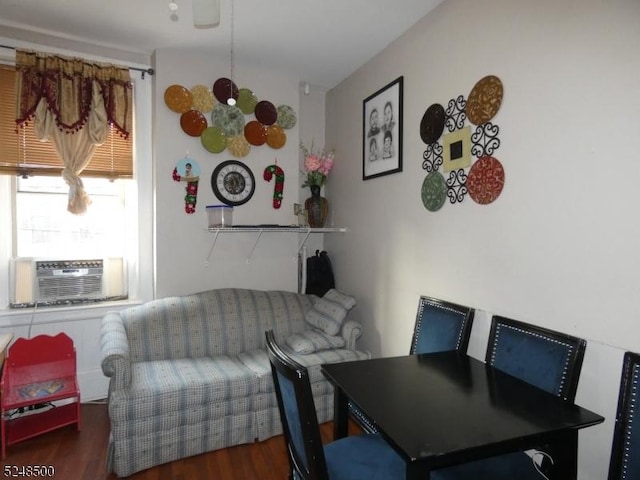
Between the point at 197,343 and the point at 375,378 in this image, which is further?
the point at 197,343

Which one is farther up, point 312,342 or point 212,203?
point 212,203

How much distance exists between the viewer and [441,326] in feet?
6.65

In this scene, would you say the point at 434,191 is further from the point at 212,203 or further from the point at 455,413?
the point at 212,203

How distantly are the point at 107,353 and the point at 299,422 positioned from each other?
1.41 meters

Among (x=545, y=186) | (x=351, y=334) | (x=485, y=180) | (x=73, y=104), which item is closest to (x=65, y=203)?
(x=73, y=104)

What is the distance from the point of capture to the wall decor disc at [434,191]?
7.18 ft

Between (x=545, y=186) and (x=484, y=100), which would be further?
(x=484, y=100)

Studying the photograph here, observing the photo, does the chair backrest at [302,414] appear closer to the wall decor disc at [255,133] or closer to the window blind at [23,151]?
the wall decor disc at [255,133]

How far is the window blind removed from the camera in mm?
2582

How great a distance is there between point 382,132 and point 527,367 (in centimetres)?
181

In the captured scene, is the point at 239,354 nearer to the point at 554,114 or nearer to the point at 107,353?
the point at 107,353

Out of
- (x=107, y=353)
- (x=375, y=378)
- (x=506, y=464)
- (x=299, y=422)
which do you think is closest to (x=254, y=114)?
(x=107, y=353)

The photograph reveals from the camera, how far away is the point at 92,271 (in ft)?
9.30

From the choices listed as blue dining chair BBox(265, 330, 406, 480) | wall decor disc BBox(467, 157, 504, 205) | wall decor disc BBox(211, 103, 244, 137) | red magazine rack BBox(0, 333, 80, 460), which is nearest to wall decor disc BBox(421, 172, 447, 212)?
wall decor disc BBox(467, 157, 504, 205)
